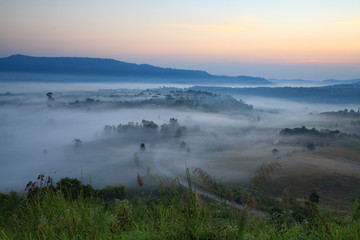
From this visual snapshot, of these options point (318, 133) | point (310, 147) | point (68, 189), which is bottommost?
point (310, 147)

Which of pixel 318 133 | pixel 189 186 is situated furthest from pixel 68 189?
pixel 318 133

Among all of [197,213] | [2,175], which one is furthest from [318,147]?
[2,175]

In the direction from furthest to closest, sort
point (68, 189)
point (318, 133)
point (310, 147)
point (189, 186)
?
point (318, 133) → point (310, 147) → point (68, 189) → point (189, 186)

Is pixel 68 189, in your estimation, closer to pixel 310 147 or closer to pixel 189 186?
pixel 189 186

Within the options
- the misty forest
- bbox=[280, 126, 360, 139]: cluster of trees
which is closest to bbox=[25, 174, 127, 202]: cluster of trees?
the misty forest

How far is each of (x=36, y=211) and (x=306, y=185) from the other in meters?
79.7

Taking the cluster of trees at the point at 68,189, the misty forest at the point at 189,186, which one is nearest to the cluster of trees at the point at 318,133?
the misty forest at the point at 189,186

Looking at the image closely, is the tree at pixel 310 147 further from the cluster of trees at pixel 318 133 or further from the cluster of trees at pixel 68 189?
the cluster of trees at pixel 68 189

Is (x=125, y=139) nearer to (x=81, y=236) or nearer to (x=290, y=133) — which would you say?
(x=290, y=133)

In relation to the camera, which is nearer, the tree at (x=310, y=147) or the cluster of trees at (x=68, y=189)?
the cluster of trees at (x=68, y=189)

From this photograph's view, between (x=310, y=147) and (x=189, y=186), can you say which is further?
(x=310, y=147)

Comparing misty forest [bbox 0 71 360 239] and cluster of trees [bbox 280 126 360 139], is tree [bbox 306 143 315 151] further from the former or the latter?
cluster of trees [bbox 280 126 360 139]

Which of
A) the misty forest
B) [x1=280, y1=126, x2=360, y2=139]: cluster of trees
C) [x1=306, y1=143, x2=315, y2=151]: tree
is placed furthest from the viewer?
[x1=280, y1=126, x2=360, y2=139]: cluster of trees

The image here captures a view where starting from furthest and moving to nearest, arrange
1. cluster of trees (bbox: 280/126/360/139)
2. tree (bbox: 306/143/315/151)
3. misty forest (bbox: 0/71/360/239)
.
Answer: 1. cluster of trees (bbox: 280/126/360/139)
2. tree (bbox: 306/143/315/151)
3. misty forest (bbox: 0/71/360/239)
